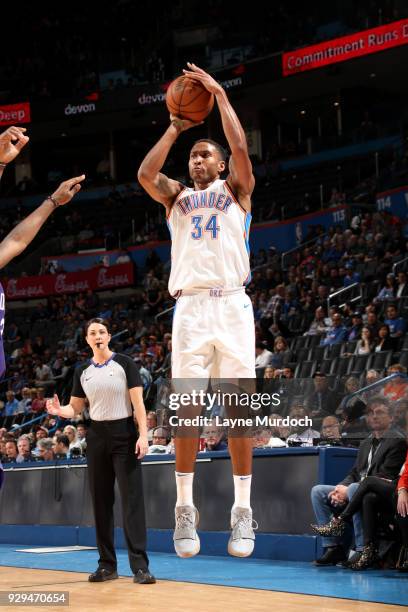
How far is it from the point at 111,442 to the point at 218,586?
1473 millimetres

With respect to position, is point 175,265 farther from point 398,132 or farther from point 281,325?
point 398,132

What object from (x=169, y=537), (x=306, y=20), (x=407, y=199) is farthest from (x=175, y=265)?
(x=306, y=20)

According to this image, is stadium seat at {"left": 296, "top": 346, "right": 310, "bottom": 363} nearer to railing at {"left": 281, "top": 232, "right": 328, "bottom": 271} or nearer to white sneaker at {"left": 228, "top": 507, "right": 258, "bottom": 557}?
railing at {"left": 281, "top": 232, "right": 328, "bottom": 271}

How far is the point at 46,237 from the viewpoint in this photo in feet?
103

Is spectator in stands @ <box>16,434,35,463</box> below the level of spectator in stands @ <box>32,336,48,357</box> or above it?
below

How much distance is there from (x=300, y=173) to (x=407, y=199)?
20.7 ft

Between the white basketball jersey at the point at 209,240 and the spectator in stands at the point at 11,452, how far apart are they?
9.18 meters

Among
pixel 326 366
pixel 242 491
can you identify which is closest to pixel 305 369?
pixel 326 366

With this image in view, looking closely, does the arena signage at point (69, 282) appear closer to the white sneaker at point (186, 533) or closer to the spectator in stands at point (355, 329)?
the spectator in stands at point (355, 329)

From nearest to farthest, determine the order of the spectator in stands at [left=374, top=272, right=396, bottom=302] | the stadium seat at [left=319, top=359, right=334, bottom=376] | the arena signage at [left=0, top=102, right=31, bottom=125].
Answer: the stadium seat at [left=319, top=359, right=334, bottom=376], the spectator in stands at [left=374, top=272, right=396, bottom=302], the arena signage at [left=0, top=102, right=31, bottom=125]

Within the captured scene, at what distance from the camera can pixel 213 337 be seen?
17.7 feet

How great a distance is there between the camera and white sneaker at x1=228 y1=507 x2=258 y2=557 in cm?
528

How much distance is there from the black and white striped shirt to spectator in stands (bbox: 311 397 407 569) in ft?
6.64

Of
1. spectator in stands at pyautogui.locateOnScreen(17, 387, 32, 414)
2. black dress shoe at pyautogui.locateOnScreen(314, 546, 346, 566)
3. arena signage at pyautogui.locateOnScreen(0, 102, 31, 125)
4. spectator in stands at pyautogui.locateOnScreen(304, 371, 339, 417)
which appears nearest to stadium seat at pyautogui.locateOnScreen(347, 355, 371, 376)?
spectator in stands at pyautogui.locateOnScreen(304, 371, 339, 417)
